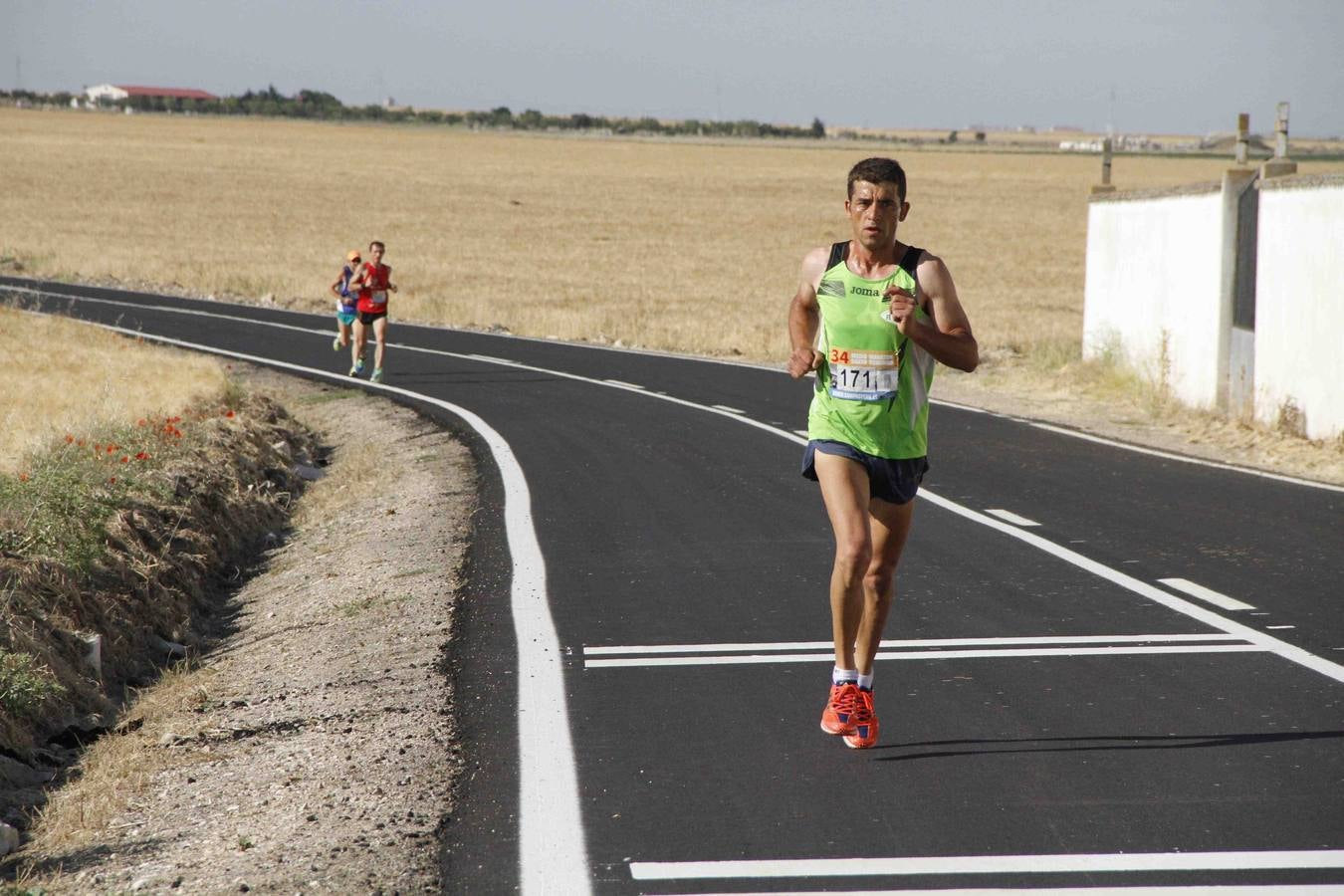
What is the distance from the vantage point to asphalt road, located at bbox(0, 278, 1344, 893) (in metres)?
4.83

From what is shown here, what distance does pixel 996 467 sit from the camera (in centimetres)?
1396

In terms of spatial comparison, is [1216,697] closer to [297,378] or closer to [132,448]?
[132,448]

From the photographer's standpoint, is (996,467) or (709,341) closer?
(996,467)

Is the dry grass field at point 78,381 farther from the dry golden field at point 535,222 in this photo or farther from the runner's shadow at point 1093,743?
the dry golden field at point 535,222

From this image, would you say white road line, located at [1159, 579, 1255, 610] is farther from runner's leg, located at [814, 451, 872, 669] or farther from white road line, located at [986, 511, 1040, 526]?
runner's leg, located at [814, 451, 872, 669]

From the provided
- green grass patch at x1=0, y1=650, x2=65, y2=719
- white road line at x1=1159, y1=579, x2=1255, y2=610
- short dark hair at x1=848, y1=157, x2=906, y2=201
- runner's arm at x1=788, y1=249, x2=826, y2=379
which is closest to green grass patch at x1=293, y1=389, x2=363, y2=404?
green grass patch at x1=0, y1=650, x2=65, y2=719

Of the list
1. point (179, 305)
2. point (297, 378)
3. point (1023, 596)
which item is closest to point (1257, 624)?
point (1023, 596)

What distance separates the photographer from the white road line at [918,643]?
7.45 meters

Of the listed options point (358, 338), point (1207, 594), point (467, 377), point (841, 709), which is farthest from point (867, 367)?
point (467, 377)

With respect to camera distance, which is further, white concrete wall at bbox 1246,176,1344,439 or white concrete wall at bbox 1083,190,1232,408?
white concrete wall at bbox 1083,190,1232,408

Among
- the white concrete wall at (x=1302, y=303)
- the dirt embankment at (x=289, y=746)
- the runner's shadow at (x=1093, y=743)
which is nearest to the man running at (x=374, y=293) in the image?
the dirt embankment at (x=289, y=746)

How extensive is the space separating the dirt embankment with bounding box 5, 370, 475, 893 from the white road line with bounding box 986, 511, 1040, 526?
12.1 feet

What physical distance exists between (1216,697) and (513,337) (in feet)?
79.6

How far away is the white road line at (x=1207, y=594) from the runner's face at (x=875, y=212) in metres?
3.55
